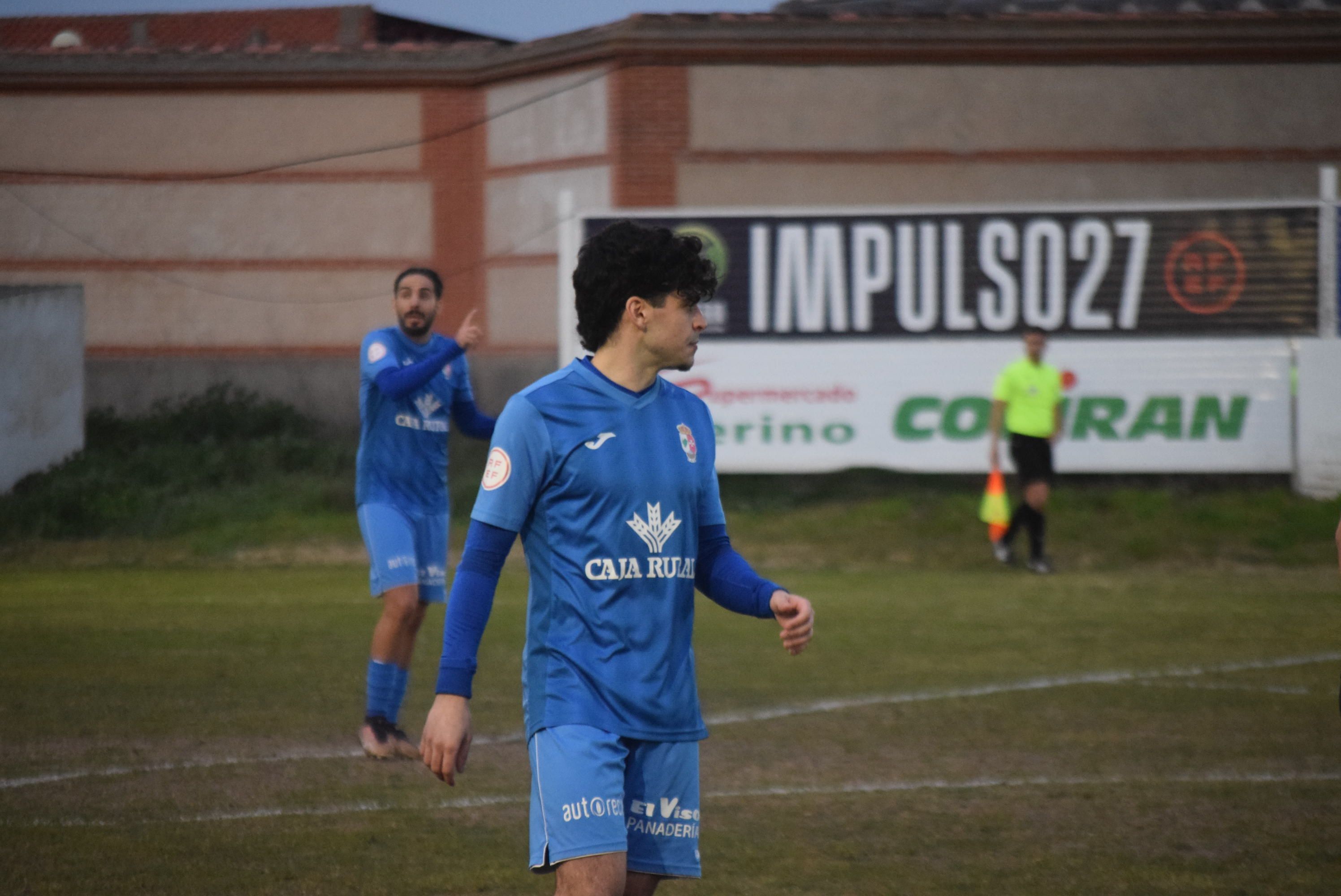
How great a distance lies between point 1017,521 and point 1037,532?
0.29 m

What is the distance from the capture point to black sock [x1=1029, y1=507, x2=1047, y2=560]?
52.0 ft

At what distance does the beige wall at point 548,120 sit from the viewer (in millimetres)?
21750

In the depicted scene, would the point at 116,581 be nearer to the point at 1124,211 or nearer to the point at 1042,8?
the point at 1124,211

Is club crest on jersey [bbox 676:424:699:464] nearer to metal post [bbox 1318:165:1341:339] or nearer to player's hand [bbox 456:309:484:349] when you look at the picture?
player's hand [bbox 456:309:484:349]

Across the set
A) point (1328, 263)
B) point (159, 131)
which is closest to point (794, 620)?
point (1328, 263)

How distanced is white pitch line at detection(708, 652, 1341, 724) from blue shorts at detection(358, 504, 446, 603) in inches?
71.4

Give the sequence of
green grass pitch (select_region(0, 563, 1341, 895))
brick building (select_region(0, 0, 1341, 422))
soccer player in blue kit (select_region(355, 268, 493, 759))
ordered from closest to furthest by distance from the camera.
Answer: green grass pitch (select_region(0, 563, 1341, 895)), soccer player in blue kit (select_region(355, 268, 493, 759)), brick building (select_region(0, 0, 1341, 422))

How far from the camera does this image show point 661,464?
3.89 metres

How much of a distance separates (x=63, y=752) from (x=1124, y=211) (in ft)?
45.9

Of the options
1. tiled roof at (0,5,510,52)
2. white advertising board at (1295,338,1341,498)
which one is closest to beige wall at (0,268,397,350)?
tiled roof at (0,5,510,52)

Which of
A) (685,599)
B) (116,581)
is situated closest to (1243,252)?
(116,581)

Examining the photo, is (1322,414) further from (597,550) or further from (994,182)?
(597,550)

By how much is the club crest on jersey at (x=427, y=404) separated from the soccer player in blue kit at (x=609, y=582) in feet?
13.9

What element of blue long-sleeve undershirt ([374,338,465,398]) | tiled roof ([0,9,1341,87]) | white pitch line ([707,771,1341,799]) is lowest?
white pitch line ([707,771,1341,799])
